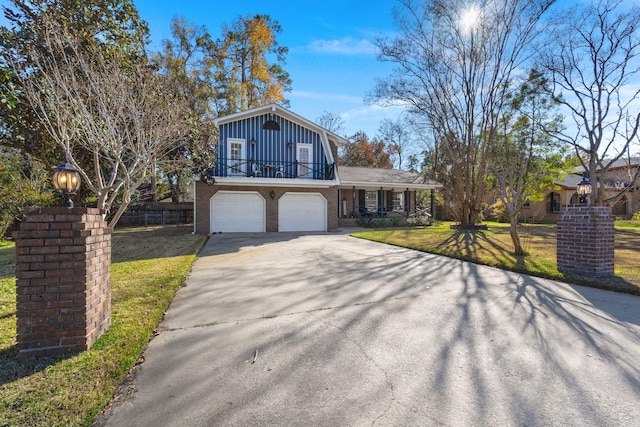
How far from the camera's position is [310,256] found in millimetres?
7938

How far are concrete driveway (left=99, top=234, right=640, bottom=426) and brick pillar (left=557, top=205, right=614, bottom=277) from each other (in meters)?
0.89

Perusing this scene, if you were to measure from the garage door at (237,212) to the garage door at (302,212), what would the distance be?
101cm

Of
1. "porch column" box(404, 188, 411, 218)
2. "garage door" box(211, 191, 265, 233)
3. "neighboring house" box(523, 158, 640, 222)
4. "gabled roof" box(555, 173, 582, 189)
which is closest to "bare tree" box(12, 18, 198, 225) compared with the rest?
"garage door" box(211, 191, 265, 233)

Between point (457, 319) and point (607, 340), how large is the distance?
4.29 feet

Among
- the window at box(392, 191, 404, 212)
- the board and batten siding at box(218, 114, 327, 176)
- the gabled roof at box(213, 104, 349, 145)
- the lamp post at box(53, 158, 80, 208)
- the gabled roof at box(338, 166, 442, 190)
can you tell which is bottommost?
the lamp post at box(53, 158, 80, 208)

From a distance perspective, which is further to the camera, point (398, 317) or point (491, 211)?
point (491, 211)

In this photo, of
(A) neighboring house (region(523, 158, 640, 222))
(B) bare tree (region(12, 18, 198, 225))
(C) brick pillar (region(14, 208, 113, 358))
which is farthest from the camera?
(A) neighboring house (region(523, 158, 640, 222))

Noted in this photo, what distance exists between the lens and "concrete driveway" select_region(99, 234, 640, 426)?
6.46 ft

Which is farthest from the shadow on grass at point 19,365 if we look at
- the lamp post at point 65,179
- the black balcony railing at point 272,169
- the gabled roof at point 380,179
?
the gabled roof at point 380,179

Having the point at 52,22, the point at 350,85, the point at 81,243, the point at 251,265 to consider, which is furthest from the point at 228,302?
the point at 350,85

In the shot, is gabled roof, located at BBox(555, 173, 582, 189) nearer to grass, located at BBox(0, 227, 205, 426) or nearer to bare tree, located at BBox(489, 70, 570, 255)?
bare tree, located at BBox(489, 70, 570, 255)

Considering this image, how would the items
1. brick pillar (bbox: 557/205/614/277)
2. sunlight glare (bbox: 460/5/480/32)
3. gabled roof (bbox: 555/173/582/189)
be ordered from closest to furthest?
brick pillar (bbox: 557/205/614/277) → sunlight glare (bbox: 460/5/480/32) → gabled roof (bbox: 555/173/582/189)

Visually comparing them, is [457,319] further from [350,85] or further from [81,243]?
[350,85]

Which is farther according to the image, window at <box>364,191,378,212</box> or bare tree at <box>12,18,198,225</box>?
window at <box>364,191,378,212</box>
